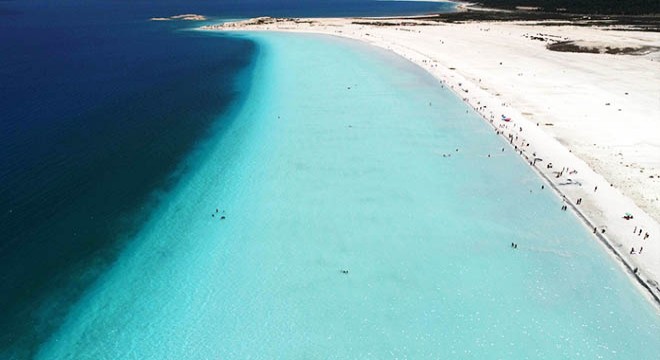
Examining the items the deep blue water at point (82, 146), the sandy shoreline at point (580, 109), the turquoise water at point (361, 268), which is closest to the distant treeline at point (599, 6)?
the sandy shoreline at point (580, 109)

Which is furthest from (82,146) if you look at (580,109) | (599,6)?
(599,6)

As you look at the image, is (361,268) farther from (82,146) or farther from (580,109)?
(580,109)

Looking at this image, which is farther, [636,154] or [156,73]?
[156,73]

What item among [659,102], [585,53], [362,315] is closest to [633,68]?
[585,53]

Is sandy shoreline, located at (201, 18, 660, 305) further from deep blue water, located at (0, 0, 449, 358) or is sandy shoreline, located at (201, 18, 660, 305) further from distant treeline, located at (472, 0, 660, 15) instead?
distant treeline, located at (472, 0, 660, 15)

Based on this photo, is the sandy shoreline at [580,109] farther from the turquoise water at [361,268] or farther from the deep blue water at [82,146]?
the deep blue water at [82,146]

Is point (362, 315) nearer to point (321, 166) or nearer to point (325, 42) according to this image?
point (321, 166)
